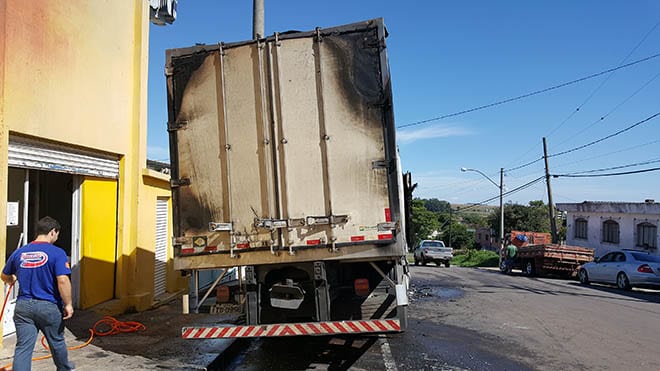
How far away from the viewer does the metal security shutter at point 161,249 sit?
1111cm

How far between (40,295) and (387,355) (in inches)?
165

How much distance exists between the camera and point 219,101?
5.83 metres

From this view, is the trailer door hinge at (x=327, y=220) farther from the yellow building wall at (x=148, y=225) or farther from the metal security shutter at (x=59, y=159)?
the yellow building wall at (x=148, y=225)

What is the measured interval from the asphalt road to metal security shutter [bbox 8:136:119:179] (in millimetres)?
3839

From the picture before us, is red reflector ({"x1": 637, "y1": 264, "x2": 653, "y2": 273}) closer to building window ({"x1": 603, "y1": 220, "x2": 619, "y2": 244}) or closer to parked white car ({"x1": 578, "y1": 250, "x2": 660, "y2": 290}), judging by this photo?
parked white car ({"x1": 578, "y1": 250, "x2": 660, "y2": 290})

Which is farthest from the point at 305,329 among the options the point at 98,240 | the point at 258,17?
→ the point at 258,17

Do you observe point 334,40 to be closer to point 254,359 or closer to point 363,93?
point 363,93

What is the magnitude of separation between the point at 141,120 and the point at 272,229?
5438mm

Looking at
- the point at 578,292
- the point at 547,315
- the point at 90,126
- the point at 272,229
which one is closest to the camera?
the point at 272,229

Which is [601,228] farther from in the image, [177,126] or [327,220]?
[177,126]

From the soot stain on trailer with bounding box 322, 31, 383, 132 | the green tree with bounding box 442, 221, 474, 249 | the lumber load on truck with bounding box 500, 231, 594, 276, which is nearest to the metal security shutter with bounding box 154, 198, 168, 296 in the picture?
the soot stain on trailer with bounding box 322, 31, 383, 132

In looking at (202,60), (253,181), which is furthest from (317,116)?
(202,60)

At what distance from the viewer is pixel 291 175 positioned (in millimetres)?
5617

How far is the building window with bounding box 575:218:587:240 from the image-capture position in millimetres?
32469
